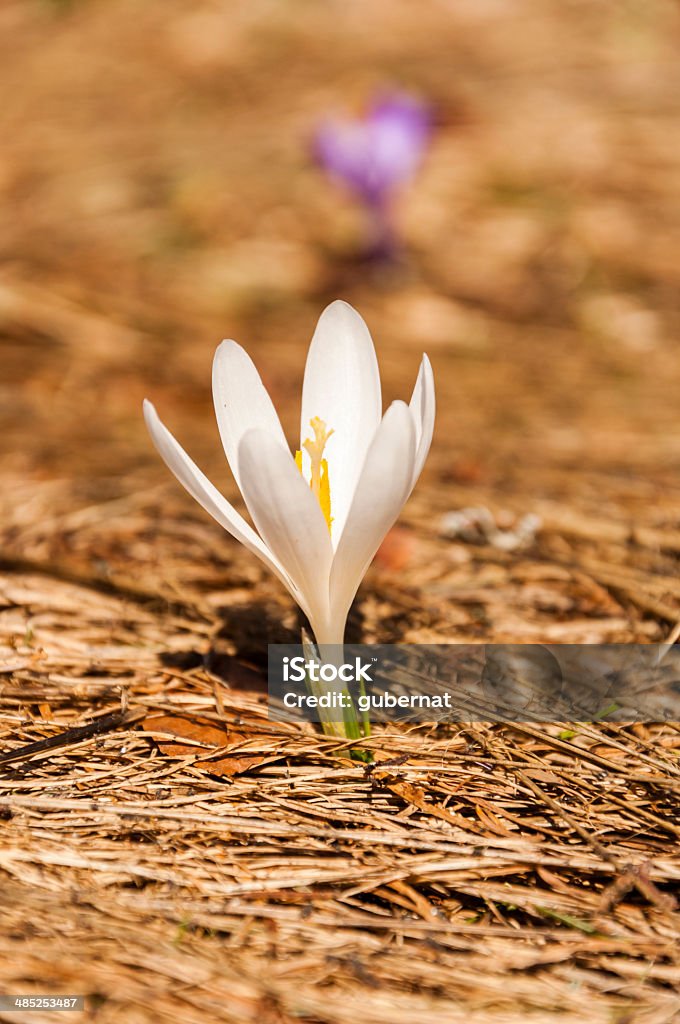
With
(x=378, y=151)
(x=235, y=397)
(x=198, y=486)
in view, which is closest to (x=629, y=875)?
(x=198, y=486)

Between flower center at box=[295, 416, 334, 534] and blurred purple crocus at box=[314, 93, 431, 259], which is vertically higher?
blurred purple crocus at box=[314, 93, 431, 259]

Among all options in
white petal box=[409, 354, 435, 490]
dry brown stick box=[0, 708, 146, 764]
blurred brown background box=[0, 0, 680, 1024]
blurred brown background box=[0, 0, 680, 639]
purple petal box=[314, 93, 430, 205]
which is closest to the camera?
blurred brown background box=[0, 0, 680, 1024]

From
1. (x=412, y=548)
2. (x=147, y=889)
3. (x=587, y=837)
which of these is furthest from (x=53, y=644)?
(x=587, y=837)

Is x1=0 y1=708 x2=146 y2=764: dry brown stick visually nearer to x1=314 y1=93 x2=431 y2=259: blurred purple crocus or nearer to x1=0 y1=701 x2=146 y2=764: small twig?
x1=0 y1=701 x2=146 y2=764: small twig

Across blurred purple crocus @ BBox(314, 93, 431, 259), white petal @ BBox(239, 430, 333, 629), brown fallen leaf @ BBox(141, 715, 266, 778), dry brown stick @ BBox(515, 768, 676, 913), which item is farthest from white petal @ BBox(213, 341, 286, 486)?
blurred purple crocus @ BBox(314, 93, 431, 259)

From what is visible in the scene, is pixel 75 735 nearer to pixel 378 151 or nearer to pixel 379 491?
pixel 379 491

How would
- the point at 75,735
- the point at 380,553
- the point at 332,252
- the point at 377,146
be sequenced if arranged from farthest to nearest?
1. the point at 332,252
2. the point at 377,146
3. the point at 380,553
4. the point at 75,735
